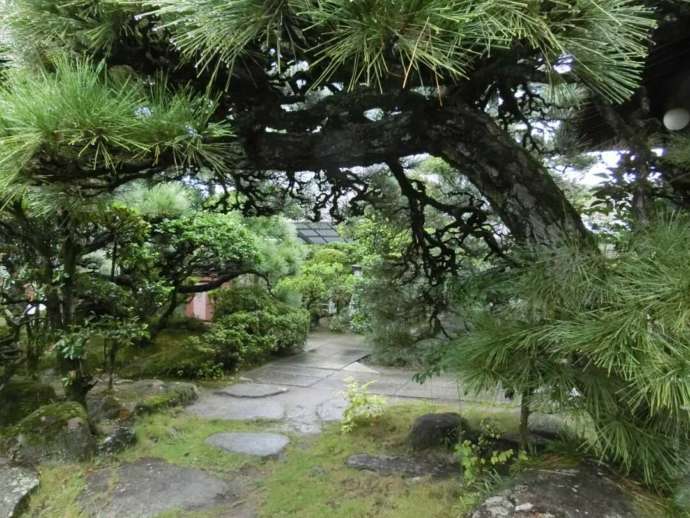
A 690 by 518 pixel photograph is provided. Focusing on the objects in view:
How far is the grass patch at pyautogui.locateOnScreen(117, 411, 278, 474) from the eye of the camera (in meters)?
2.39

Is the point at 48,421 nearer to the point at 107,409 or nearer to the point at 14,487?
the point at 14,487

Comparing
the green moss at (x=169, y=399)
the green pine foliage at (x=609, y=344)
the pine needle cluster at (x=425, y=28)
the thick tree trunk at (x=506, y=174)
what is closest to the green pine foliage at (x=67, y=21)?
the pine needle cluster at (x=425, y=28)

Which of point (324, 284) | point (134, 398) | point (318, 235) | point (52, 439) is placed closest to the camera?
point (52, 439)

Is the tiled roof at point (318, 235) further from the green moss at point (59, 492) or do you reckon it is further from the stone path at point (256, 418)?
the green moss at point (59, 492)

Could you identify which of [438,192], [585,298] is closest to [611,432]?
[585,298]

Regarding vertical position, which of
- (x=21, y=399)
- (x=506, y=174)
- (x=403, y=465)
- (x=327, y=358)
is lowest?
(x=327, y=358)

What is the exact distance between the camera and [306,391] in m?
4.18

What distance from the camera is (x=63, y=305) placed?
262 cm

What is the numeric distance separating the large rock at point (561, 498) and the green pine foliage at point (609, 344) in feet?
0.30

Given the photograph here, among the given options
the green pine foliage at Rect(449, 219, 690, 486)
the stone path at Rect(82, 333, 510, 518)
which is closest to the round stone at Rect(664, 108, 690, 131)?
the green pine foliage at Rect(449, 219, 690, 486)

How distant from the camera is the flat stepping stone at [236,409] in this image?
327cm

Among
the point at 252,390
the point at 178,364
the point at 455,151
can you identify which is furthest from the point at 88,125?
the point at 178,364

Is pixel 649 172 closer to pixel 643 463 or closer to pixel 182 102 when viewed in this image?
pixel 643 463

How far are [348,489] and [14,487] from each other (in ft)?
4.65
